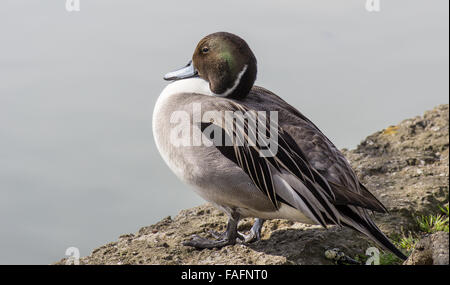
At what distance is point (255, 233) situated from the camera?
205 inches

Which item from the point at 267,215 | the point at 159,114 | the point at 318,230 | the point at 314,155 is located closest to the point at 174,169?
the point at 159,114

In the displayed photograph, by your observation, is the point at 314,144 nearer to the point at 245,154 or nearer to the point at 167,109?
the point at 245,154

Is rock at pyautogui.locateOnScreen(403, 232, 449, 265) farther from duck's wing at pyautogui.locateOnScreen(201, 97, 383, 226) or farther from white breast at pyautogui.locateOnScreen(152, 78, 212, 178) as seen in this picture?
white breast at pyautogui.locateOnScreen(152, 78, 212, 178)

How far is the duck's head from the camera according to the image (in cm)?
498

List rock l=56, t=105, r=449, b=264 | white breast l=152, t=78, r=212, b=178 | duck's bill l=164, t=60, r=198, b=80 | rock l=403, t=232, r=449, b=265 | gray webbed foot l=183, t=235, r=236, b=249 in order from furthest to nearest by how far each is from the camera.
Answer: duck's bill l=164, t=60, r=198, b=80 < gray webbed foot l=183, t=235, r=236, b=249 < rock l=56, t=105, r=449, b=264 < white breast l=152, t=78, r=212, b=178 < rock l=403, t=232, r=449, b=265

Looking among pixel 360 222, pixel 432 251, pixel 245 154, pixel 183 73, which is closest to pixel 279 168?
pixel 245 154

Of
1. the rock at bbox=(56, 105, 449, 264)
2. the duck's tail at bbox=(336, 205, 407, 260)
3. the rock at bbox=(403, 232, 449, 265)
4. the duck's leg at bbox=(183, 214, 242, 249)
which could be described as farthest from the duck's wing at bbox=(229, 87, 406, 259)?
the duck's leg at bbox=(183, 214, 242, 249)

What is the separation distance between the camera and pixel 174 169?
486 cm

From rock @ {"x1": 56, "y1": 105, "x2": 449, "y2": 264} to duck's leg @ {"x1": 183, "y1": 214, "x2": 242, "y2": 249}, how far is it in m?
0.05

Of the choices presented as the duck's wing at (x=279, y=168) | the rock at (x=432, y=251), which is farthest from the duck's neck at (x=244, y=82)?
the rock at (x=432, y=251)

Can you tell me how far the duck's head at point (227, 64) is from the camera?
4.98m

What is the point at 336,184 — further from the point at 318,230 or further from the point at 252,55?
the point at 252,55

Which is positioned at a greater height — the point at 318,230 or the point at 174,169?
the point at 174,169
